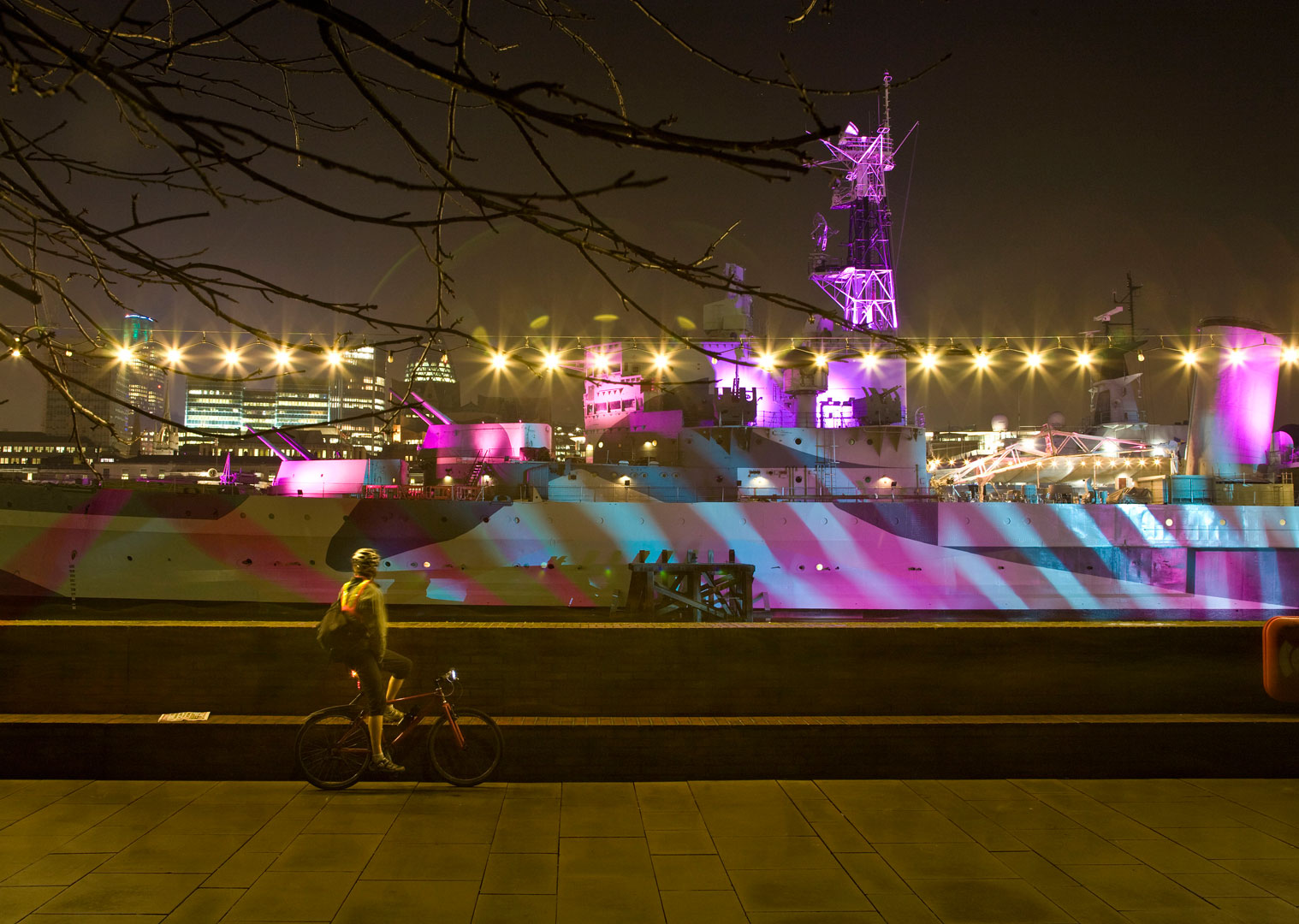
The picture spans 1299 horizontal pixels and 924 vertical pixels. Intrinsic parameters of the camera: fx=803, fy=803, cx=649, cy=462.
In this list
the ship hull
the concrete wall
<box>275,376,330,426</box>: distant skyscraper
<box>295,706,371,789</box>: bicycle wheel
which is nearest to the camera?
<box>295,706,371,789</box>: bicycle wheel

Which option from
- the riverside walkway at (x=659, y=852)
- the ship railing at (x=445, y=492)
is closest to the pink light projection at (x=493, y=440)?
the ship railing at (x=445, y=492)

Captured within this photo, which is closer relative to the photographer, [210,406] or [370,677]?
[370,677]

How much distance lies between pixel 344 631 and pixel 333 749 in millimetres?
712

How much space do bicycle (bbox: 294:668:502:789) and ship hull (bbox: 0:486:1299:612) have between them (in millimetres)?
14313

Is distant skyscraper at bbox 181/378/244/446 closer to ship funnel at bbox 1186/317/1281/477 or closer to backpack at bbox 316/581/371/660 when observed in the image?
ship funnel at bbox 1186/317/1281/477

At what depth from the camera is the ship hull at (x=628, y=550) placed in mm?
19500

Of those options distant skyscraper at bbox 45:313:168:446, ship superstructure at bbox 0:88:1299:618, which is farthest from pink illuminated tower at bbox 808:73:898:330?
distant skyscraper at bbox 45:313:168:446

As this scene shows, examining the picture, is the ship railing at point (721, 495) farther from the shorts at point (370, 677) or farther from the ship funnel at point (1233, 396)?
the shorts at point (370, 677)

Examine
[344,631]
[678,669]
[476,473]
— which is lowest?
[678,669]

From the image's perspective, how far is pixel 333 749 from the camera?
462cm

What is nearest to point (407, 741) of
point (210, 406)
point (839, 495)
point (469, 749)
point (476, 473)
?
point (469, 749)

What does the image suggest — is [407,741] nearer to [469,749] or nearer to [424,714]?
[424,714]

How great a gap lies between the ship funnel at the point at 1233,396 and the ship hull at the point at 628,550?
10.8ft

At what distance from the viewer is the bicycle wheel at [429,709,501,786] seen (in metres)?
4.70
